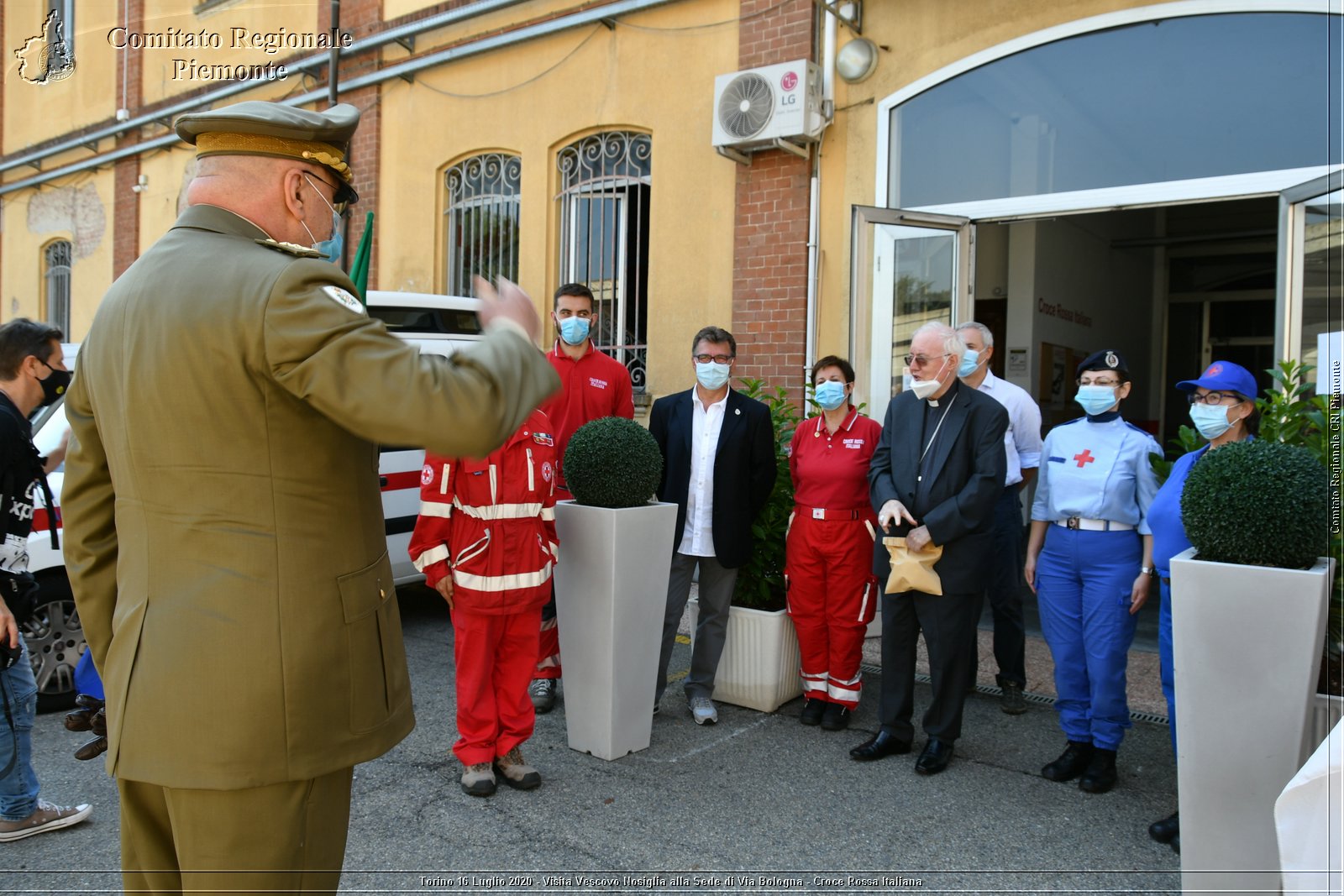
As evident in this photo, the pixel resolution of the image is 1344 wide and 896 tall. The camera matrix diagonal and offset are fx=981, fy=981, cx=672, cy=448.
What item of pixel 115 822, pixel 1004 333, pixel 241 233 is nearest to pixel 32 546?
pixel 115 822

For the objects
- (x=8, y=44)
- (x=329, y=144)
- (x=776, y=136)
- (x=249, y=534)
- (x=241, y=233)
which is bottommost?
(x=249, y=534)

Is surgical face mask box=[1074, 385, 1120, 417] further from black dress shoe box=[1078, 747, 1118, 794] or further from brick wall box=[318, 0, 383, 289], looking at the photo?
brick wall box=[318, 0, 383, 289]

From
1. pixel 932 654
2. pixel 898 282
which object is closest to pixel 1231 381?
pixel 932 654

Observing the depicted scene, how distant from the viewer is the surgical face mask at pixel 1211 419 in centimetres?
411

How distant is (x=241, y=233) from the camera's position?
198cm

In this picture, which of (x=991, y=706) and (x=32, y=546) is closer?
(x=32, y=546)

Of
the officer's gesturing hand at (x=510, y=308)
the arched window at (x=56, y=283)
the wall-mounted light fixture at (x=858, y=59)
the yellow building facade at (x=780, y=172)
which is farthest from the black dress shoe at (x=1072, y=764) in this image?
the arched window at (x=56, y=283)

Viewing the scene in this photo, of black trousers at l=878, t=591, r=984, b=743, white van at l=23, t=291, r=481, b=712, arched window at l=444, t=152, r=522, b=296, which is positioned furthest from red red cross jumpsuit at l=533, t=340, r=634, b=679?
arched window at l=444, t=152, r=522, b=296

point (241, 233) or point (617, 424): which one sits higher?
point (241, 233)

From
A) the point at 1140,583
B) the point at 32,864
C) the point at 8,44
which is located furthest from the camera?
the point at 8,44

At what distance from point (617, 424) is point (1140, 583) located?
255 centimetres

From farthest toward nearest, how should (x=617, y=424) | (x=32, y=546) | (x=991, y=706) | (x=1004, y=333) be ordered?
1. (x=1004, y=333)
2. (x=991, y=706)
3. (x=32, y=546)
4. (x=617, y=424)

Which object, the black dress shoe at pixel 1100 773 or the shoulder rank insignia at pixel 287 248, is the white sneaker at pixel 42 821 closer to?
the shoulder rank insignia at pixel 287 248

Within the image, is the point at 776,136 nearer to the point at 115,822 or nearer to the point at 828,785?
the point at 828,785
